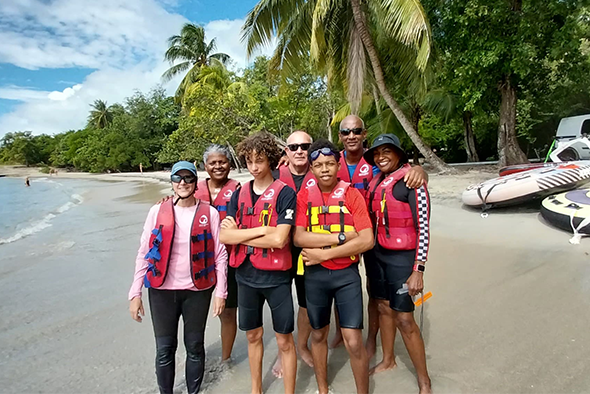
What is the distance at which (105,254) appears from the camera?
825 cm

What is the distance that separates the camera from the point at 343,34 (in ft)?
43.3

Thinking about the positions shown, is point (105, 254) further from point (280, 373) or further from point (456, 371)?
point (456, 371)

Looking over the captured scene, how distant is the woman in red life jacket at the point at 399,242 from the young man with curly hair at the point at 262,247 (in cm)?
71

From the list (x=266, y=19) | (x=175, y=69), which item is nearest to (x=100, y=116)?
(x=175, y=69)

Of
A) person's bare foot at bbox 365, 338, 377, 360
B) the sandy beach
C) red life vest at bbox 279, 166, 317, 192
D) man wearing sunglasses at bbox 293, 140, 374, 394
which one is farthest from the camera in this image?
person's bare foot at bbox 365, 338, 377, 360

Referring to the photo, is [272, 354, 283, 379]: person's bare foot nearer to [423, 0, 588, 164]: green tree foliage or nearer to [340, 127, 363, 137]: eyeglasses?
[340, 127, 363, 137]: eyeglasses

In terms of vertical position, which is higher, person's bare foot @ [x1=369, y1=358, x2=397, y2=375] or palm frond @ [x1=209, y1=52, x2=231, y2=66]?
palm frond @ [x1=209, y1=52, x2=231, y2=66]

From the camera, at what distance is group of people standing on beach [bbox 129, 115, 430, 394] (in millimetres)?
2510

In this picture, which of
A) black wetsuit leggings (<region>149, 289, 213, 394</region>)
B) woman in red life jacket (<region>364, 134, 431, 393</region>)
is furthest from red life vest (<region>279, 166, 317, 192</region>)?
black wetsuit leggings (<region>149, 289, 213, 394</region>)

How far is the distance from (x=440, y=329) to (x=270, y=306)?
1993 mm

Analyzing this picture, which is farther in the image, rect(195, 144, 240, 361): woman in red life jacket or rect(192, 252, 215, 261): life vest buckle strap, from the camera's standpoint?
rect(195, 144, 240, 361): woman in red life jacket

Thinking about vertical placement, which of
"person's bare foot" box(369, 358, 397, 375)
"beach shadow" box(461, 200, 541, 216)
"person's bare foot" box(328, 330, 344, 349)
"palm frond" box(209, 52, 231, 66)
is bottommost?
"person's bare foot" box(328, 330, 344, 349)

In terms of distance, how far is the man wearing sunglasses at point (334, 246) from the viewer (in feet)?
8.11

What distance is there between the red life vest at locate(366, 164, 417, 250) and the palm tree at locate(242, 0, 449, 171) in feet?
29.1
